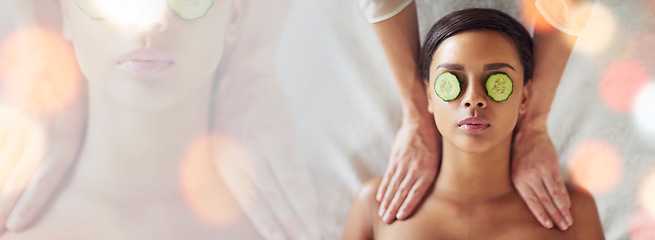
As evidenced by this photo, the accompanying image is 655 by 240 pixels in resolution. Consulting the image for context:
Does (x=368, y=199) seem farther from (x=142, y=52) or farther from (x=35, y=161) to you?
(x=35, y=161)

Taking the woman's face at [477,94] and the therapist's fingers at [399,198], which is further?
the therapist's fingers at [399,198]

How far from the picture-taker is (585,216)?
1353 millimetres

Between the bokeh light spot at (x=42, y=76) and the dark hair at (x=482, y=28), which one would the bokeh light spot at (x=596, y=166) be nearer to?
the dark hair at (x=482, y=28)

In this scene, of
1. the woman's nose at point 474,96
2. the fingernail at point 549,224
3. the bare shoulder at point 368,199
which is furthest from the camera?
the bare shoulder at point 368,199

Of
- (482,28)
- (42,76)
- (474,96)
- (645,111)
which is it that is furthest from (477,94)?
(42,76)

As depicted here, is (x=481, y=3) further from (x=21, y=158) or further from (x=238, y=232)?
(x=21, y=158)

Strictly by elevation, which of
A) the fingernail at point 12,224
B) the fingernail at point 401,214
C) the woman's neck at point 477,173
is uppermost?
the woman's neck at point 477,173

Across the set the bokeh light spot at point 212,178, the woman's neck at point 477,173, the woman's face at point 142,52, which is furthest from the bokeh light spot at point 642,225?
the woman's face at point 142,52

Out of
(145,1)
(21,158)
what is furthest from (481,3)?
(21,158)

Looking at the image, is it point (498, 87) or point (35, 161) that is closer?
point (498, 87)

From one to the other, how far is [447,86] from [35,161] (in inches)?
38.0

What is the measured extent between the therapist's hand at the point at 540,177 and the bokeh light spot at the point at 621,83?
184 millimetres

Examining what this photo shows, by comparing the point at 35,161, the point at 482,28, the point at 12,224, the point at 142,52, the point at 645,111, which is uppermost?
the point at 482,28

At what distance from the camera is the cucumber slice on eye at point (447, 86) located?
4.06 feet
